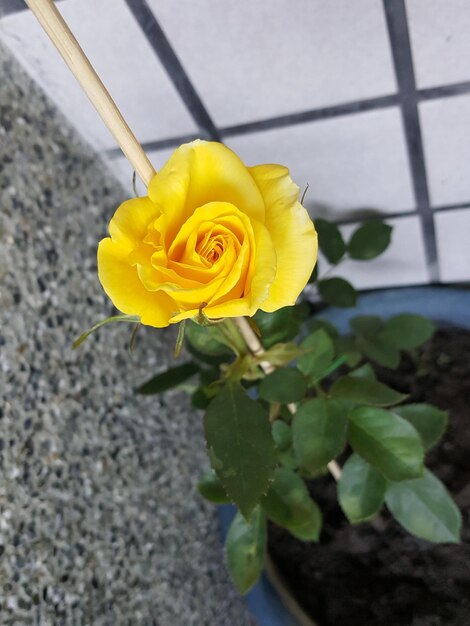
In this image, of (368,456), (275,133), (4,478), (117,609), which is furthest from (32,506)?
(275,133)

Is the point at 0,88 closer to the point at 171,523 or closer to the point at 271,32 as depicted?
the point at 271,32

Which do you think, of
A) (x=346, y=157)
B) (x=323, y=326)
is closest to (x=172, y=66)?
(x=346, y=157)

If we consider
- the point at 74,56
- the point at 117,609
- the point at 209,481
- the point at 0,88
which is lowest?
the point at 117,609

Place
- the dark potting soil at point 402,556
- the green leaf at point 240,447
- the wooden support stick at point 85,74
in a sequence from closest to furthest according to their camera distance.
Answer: the wooden support stick at point 85,74 → the green leaf at point 240,447 → the dark potting soil at point 402,556

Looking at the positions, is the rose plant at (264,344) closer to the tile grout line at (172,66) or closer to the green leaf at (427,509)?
the green leaf at (427,509)

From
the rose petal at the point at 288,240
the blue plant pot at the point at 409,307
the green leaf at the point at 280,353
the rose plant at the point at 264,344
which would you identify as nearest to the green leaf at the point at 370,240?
the rose plant at the point at 264,344

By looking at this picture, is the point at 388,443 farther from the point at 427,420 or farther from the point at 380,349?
the point at 380,349
